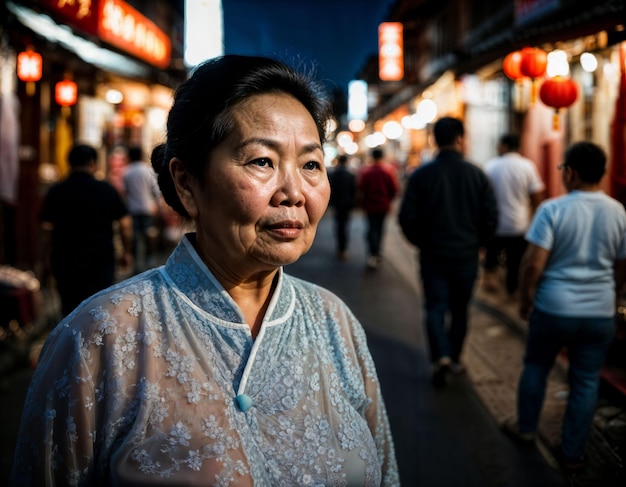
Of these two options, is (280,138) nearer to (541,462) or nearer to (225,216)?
(225,216)

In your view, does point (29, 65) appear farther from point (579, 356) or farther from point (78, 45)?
point (579, 356)

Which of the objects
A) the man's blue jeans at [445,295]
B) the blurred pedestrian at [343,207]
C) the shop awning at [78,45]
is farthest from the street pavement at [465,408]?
the shop awning at [78,45]

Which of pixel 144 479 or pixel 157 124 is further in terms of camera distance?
pixel 157 124

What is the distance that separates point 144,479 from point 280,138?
968mm

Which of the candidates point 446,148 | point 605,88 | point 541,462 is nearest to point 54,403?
point 541,462

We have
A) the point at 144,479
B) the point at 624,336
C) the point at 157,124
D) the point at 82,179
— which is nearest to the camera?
the point at 144,479

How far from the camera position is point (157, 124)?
667 inches

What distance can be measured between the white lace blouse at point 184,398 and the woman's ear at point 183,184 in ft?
0.37

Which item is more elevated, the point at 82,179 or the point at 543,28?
the point at 543,28

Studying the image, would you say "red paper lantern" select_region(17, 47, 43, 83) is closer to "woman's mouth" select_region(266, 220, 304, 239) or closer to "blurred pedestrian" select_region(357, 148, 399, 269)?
"blurred pedestrian" select_region(357, 148, 399, 269)

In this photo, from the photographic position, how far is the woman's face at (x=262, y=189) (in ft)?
5.35

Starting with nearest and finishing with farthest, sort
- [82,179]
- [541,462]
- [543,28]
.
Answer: [541,462] < [82,179] < [543,28]

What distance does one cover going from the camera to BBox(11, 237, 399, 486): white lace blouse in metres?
1.50

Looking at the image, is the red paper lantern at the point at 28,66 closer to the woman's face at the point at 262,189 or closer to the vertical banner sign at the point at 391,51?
the woman's face at the point at 262,189
